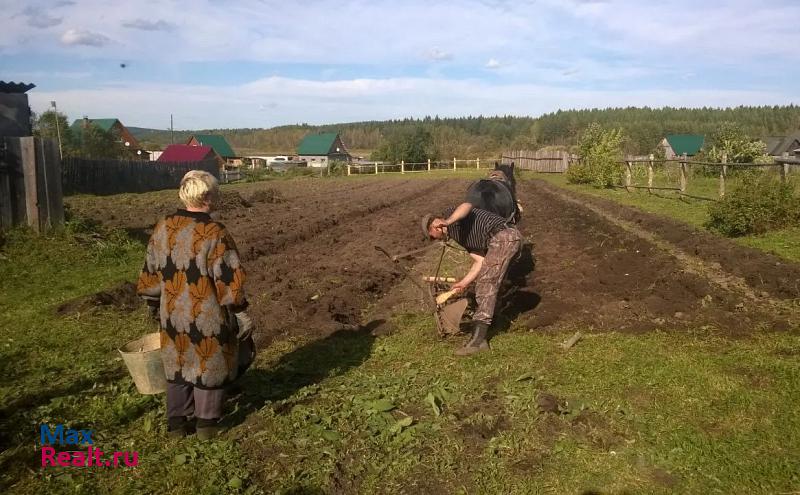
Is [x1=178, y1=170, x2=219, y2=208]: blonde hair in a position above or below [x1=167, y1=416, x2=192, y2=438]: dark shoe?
above

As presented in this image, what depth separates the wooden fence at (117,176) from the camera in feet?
82.6

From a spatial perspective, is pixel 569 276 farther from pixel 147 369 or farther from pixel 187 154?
pixel 187 154

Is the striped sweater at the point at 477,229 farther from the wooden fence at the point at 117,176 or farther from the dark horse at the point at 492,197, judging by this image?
the wooden fence at the point at 117,176

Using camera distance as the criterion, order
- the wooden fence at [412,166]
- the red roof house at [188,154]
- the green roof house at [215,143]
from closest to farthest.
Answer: the red roof house at [188,154] → the wooden fence at [412,166] → the green roof house at [215,143]

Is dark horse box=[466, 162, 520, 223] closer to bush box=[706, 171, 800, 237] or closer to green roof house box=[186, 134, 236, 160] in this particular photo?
bush box=[706, 171, 800, 237]

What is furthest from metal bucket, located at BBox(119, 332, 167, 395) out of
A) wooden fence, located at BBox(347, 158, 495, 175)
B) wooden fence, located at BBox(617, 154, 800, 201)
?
wooden fence, located at BBox(347, 158, 495, 175)

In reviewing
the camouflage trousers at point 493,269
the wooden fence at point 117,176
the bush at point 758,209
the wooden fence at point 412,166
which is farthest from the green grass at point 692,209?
the wooden fence at point 412,166

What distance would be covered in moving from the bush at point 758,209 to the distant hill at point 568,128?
200ft

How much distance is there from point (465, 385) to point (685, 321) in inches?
107

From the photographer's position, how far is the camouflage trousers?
5.34 metres

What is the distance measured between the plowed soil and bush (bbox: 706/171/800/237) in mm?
762

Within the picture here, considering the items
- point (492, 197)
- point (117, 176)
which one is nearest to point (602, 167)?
point (492, 197)

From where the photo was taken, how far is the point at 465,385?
458cm

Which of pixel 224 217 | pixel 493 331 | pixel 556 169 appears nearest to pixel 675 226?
pixel 493 331
